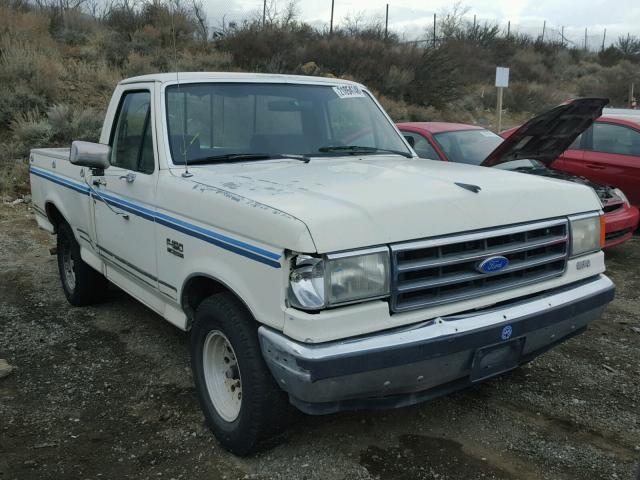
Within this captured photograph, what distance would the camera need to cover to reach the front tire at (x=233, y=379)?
9.36ft

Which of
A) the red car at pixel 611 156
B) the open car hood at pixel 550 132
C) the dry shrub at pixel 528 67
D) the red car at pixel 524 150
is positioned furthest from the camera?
the dry shrub at pixel 528 67

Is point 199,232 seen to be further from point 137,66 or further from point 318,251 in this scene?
point 137,66

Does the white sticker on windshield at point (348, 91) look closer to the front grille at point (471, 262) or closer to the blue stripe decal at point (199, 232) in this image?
the blue stripe decal at point (199, 232)

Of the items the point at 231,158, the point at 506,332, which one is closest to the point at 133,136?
the point at 231,158

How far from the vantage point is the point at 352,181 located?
325cm

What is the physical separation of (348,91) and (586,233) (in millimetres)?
2019

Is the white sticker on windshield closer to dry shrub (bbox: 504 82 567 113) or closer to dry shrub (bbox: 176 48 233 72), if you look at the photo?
dry shrub (bbox: 176 48 233 72)

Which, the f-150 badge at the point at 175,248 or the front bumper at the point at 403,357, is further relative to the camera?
the f-150 badge at the point at 175,248

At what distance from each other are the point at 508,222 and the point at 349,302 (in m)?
0.96

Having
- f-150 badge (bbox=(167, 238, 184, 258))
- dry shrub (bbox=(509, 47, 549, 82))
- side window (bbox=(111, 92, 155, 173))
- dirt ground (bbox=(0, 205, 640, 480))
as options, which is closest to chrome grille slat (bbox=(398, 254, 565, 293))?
dirt ground (bbox=(0, 205, 640, 480))

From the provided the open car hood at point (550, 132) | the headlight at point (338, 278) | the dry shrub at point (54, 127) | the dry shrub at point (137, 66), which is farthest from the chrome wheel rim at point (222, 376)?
the dry shrub at point (137, 66)

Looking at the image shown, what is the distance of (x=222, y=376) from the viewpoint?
3355mm

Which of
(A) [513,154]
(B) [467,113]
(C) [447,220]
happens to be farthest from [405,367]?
(B) [467,113]

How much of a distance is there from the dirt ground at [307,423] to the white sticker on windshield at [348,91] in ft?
7.24
